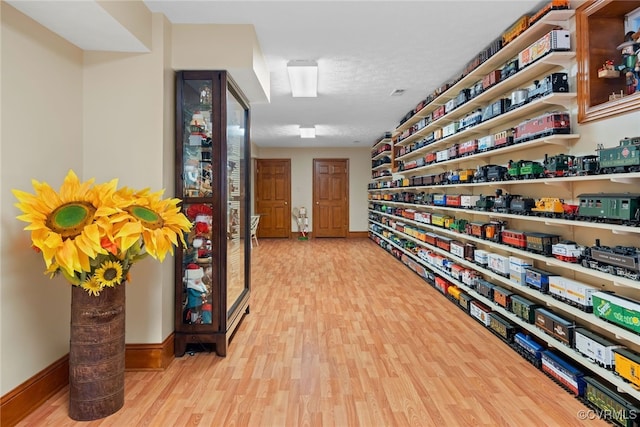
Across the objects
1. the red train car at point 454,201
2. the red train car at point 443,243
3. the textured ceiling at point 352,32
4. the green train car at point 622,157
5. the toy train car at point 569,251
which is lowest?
the red train car at point 443,243

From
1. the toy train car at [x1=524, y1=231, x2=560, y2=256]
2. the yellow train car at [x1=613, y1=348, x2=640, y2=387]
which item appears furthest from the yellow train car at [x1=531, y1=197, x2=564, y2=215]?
the yellow train car at [x1=613, y1=348, x2=640, y2=387]

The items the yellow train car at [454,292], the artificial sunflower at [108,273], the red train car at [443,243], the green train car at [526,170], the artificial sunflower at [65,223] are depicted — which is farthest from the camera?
the red train car at [443,243]

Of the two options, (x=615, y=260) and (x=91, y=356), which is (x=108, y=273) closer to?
(x=91, y=356)

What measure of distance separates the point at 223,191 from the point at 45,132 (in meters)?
1.09

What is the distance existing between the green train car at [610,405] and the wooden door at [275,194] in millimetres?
8360

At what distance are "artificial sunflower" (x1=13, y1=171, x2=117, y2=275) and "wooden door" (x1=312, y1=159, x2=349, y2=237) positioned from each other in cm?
821

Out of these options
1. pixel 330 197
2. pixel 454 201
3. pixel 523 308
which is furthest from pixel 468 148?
pixel 330 197

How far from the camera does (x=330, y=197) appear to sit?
9930 millimetres

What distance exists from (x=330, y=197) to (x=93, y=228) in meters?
8.41

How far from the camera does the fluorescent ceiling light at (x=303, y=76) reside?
3.47 metres

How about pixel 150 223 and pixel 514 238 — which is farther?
pixel 514 238

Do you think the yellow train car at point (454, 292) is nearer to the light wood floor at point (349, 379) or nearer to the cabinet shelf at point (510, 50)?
the light wood floor at point (349, 379)

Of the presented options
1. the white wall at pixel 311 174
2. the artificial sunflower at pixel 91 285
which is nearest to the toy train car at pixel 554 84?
the artificial sunflower at pixel 91 285

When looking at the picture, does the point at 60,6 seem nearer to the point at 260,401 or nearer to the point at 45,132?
the point at 45,132
